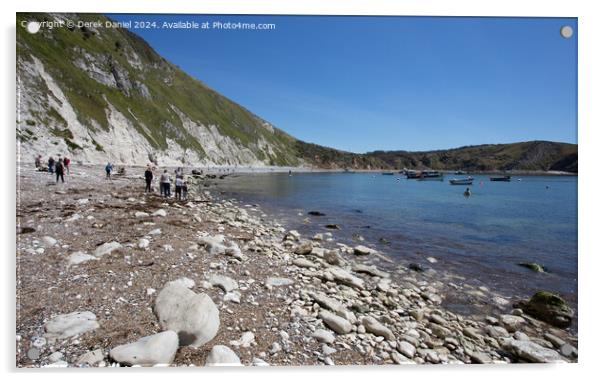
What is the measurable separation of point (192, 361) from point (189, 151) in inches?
3257

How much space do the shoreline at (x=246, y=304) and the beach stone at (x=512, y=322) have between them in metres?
0.03

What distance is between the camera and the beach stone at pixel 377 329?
545 cm

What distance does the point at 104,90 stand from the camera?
5569cm

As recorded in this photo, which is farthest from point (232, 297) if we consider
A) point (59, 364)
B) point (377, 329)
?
point (377, 329)

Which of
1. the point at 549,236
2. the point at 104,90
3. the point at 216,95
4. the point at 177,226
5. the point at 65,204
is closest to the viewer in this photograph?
the point at 177,226

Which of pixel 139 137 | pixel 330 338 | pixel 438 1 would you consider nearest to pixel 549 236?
pixel 438 1

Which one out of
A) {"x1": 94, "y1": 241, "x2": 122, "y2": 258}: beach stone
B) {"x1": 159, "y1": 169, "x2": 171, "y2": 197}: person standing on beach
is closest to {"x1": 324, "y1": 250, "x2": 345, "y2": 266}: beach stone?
{"x1": 94, "y1": 241, "x2": 122, "y2": 258}: beach stone

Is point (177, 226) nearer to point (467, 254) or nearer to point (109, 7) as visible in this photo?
point (109, 7)

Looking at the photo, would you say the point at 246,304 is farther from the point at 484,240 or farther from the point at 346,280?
the point at 484,240

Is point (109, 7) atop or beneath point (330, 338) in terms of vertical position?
atop

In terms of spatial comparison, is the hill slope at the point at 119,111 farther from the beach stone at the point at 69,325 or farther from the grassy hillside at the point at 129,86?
the beach stone at the point at 69,325

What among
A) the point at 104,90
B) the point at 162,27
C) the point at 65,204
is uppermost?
the point at 104,90

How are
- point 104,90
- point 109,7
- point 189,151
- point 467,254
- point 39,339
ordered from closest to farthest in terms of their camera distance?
point 39,339 → point 109,7 → point 467,254 → point 104,90 → point 189,151

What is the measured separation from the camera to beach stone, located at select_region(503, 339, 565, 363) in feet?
18.2
